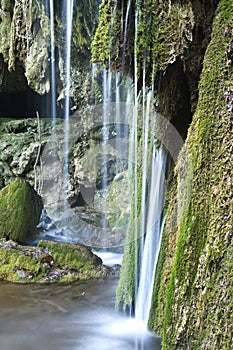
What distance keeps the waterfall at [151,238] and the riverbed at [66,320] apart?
0.26 m

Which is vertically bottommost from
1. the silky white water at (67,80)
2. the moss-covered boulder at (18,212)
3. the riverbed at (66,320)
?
the riverbed at (66,320)

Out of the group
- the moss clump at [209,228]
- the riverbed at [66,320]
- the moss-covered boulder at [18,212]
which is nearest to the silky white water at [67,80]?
the moss-covered boulder at [18,212]

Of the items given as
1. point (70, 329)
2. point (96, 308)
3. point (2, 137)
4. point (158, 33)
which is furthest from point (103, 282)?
point (2, 137)

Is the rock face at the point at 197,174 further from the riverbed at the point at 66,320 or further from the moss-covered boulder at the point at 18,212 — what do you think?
the moss-covered boulder at the point at 18,212

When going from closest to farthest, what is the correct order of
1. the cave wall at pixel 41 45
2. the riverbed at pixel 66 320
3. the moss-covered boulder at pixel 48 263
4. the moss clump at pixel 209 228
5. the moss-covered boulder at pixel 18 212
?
the moss clump at pixel 209 228
the riverbed at pixel 66 320
the moss-covered boulder at pixel 48 263
the moss-covered boulder at pixel 18 212
the cave wall at pixel 41 45

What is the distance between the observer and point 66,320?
5074 mm

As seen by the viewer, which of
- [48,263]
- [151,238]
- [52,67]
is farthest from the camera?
[52,67]

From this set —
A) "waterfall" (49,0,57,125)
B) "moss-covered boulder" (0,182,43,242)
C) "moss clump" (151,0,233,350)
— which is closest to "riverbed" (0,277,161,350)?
"moss clump" (151,0,233,350)

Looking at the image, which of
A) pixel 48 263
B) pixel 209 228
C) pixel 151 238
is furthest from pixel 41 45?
pixel 209 228

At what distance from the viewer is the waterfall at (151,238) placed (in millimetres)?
4526

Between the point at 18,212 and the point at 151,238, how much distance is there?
201 inches

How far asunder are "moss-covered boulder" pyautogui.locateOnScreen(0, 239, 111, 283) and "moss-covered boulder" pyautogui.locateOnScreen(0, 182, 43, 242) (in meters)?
0.59

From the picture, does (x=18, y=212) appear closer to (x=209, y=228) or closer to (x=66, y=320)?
(x=66, y=320)

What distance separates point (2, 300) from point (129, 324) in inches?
90.0
